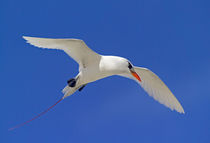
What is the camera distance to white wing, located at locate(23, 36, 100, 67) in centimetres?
661

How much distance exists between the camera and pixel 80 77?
23.0 feet

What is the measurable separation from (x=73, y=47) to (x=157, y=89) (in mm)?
2632

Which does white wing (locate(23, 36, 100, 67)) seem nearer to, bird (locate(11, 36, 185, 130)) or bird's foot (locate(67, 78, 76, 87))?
bird (locate(11, 36, 185, 130))

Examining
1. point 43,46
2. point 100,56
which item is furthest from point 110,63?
point 43,46

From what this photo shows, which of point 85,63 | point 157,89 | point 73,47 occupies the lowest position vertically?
point 85,63

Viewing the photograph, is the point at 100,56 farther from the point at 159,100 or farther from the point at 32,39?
the point at 159,100

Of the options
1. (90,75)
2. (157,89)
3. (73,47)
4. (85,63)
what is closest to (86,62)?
(85,63)

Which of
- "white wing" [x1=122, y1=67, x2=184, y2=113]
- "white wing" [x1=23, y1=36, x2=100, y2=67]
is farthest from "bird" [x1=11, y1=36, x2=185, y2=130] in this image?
"white wing" [x1=122, y1=67, x2=184, y2=113]

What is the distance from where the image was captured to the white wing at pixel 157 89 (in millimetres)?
7879

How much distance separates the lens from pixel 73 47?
A: 686cm

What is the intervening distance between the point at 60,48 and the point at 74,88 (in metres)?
0.98

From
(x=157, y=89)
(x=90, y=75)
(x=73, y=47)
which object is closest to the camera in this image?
(x=73, y=47)

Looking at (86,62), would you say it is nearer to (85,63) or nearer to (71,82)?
(85,63)

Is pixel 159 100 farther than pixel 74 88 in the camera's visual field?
Yes
